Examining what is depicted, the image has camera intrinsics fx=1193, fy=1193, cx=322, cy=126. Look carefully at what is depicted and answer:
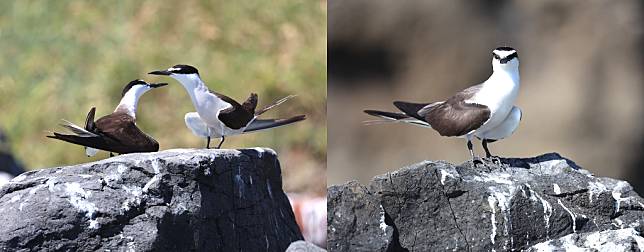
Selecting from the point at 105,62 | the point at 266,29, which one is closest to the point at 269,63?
the point at 266,29

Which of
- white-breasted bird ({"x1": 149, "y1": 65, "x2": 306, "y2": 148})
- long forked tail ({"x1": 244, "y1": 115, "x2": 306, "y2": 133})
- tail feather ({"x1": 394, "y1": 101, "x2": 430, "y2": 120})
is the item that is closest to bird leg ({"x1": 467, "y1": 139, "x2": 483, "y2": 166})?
tail feather ({"x1": 394, "y1": 101, "x2": 430, "y2": 120})

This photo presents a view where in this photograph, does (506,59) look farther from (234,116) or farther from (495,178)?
(234,116)

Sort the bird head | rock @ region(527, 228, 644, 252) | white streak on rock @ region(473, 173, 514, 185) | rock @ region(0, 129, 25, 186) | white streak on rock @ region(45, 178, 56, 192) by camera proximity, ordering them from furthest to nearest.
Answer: rock @ region(0, 129, 25, 186) < white streak on rock @ region(45, 178, 56, 192) < white streak on rock @ region(473, 173, 514, 185) < the bird head < rock @ region(527, 228, 644, 252)

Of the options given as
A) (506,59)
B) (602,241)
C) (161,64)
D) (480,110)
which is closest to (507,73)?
(506,59)

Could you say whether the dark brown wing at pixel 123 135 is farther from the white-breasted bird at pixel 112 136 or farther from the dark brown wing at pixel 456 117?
the dark brown wing at pixel 456 117

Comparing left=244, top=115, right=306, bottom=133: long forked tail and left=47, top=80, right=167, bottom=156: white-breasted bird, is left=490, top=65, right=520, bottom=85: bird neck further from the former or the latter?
left=47, top=80, right=167, bottom=156: white-breasted bird

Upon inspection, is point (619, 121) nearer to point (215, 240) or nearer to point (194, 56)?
point (215, 240)
